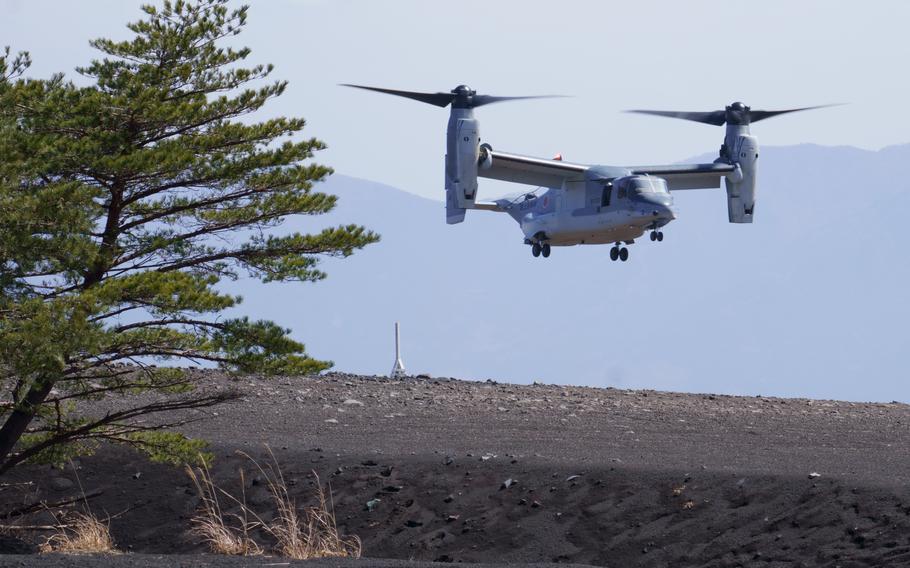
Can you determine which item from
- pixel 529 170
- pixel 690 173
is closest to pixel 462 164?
pixel 529 170

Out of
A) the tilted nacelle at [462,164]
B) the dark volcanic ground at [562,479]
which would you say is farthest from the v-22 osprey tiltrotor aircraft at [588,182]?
the dark volcanic ground at [562,479]

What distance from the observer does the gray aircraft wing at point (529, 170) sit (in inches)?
1357

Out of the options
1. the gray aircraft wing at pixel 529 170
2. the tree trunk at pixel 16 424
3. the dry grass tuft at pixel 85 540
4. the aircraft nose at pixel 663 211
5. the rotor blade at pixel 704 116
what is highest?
the rotor blade at pixel 704 116

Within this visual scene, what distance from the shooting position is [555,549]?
13.8m

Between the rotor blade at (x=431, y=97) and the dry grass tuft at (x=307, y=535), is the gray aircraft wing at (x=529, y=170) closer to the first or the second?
the rotor blade at (x=431, y=97)

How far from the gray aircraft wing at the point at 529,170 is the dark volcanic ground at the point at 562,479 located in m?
12.7

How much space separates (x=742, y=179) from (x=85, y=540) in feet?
89.0

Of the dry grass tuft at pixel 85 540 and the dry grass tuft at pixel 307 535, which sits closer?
the dry grass tuft at pixel 307 535

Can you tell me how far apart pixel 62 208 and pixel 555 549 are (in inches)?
273

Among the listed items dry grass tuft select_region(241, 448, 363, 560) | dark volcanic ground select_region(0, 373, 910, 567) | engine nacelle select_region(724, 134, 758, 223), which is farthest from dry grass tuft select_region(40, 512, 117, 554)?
engine nacelle select_region(724, 134, 758, 223)

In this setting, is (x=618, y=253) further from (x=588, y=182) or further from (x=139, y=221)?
(x=139, y=221)

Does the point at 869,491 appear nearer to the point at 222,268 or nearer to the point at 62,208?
the point at 222,268

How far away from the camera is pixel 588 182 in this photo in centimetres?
3638

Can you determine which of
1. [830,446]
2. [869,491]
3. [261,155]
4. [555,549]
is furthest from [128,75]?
[830,446]
